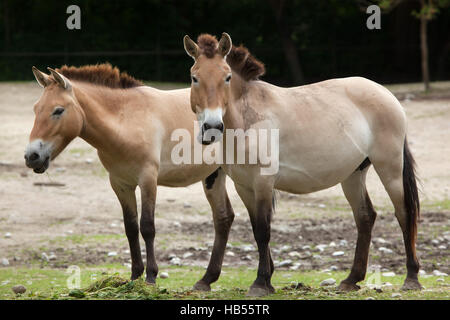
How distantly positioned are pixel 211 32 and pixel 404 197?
20.1 m

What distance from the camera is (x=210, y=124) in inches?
227

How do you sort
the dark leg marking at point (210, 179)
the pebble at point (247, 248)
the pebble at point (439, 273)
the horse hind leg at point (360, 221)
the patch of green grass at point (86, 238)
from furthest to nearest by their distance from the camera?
1. the patch of green grass at point (86, 238)
2. the pebble at point (247, 248)
3. the pebble at point (439, 273)
4. the dark leg marking at point (210, 179)
5. the horse hind leg at point (360, 221)

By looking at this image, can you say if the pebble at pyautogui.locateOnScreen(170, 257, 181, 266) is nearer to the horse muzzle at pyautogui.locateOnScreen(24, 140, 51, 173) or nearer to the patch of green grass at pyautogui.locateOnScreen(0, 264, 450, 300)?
the patch of green grass at pyautogui.locateOnScreen(0, 264, 450, 300)

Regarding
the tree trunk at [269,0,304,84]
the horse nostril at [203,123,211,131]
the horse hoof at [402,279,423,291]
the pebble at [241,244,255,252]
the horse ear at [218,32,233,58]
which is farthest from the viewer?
the tree trunk at [269,0,304,84]

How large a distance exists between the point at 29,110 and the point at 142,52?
692 cm

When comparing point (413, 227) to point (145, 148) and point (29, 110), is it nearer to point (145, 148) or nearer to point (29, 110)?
point (145, 148)

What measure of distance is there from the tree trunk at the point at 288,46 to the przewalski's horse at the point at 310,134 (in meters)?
17.4

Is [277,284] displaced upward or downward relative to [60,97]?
downward

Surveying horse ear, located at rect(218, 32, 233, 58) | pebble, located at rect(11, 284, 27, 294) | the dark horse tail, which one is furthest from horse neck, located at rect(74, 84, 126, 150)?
the dark horse tail

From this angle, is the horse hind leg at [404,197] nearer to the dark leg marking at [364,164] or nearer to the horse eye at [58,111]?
the dark leg marking at [364,164]

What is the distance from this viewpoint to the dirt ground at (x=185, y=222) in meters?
9.48

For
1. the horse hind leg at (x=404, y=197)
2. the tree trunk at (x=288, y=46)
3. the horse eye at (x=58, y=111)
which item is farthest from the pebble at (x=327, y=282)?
the tree trunk at (x=288, y=46)

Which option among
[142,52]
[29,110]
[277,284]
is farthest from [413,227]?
[142,52]

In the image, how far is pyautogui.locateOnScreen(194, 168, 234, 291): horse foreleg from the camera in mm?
7195
